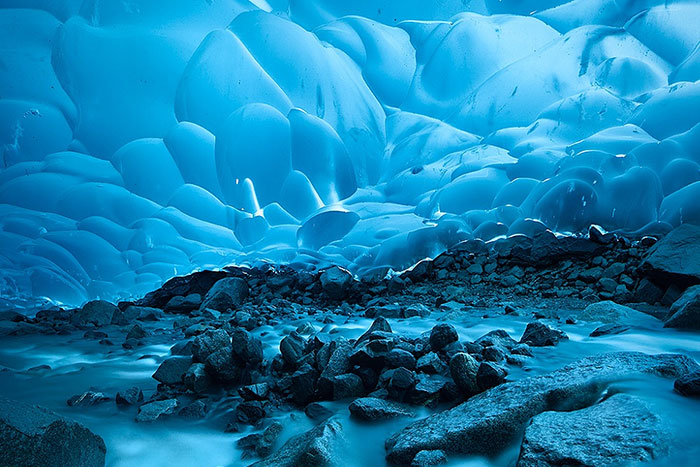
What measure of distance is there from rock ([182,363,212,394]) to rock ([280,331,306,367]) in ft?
1.63

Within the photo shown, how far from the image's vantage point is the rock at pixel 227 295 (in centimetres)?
623

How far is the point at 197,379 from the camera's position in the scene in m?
2.29

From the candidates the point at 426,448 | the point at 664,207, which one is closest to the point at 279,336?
the point at 426,448

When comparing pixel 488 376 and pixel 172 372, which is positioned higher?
pixel 488 376

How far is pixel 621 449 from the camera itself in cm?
102

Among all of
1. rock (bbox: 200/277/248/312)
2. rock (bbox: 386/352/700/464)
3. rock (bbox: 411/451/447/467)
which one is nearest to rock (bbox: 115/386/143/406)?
Answer: rock (bbox: 386/352/700/464)

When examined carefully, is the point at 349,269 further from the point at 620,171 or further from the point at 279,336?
the point at 620,171

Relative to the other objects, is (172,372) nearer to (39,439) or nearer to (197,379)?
(197,379)

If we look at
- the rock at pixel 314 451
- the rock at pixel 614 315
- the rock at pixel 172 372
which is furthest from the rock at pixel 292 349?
the rock at pixel 614 315

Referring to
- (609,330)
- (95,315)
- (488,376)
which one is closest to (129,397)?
(488,376)

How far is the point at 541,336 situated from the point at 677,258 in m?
3.16

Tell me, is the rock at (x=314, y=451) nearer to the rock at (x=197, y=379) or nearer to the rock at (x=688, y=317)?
the rock at (x=197, y=379)

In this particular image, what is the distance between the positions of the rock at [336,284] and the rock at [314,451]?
4989 mm

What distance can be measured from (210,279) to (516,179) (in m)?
6.59
